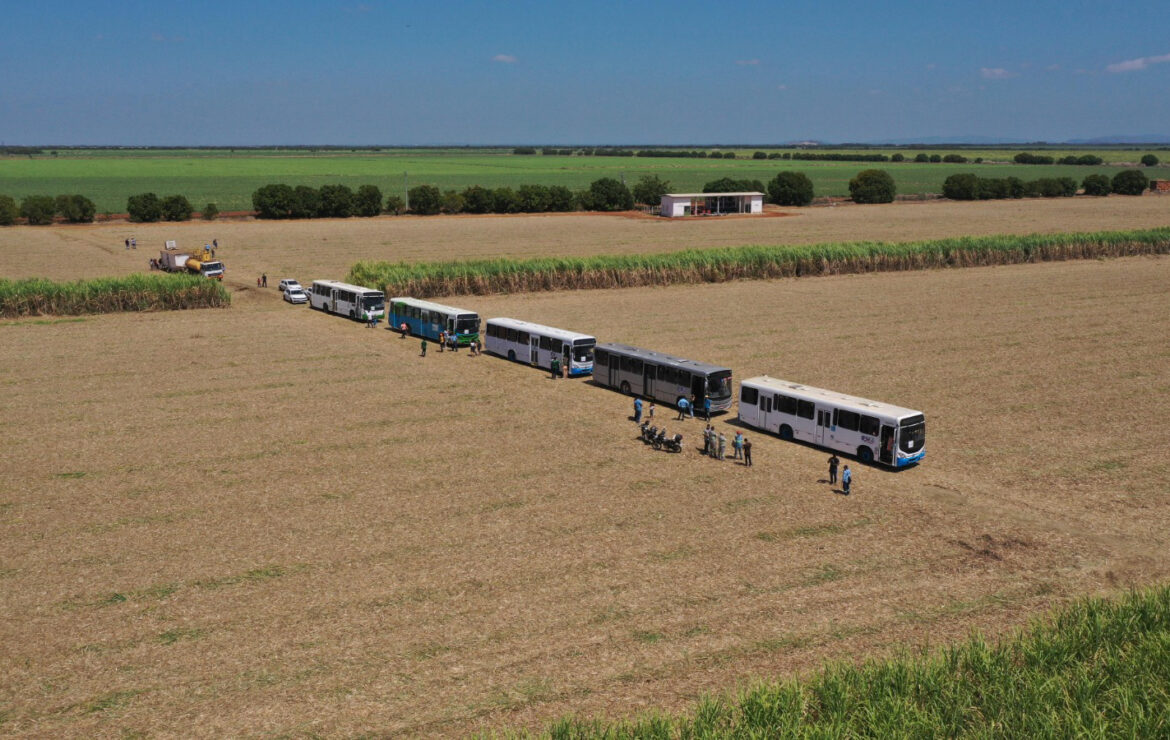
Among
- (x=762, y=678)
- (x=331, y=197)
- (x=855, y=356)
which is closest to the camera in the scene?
(x=762, y=678)

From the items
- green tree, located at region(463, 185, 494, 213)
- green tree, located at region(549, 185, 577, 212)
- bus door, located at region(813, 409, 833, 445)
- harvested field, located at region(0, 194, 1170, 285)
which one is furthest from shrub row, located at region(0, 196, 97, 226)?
bus door, located at region(813, 409, 833, 445)

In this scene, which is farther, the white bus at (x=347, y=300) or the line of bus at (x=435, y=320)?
the white bus at (x=347, y=300)

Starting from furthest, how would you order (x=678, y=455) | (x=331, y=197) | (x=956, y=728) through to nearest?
(x=331, y=197)
(x=678, y=455)
(x=956, y=728)

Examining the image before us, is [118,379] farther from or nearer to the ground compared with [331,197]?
nearer to the ground

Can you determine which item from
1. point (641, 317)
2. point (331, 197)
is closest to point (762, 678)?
point (641, 317)

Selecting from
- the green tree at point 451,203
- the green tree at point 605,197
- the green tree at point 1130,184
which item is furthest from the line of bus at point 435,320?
the green tree at point 1130,184

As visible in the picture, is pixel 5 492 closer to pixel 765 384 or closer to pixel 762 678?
pixel 762 678

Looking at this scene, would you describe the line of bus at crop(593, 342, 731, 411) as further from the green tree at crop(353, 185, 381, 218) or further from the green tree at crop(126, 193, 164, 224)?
the green tree at crop(126, 193, 164, 224)

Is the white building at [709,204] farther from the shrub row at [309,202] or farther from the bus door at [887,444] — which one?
the bus door at [887,444]
